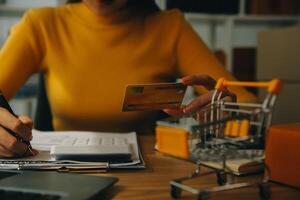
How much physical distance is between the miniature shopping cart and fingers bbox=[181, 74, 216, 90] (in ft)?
0.22

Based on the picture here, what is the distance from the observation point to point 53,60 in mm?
1333

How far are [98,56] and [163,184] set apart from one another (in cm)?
77

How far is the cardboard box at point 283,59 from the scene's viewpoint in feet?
6.00

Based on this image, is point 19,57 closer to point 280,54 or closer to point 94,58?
point 94,58

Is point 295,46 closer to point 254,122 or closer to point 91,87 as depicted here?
point 91,87

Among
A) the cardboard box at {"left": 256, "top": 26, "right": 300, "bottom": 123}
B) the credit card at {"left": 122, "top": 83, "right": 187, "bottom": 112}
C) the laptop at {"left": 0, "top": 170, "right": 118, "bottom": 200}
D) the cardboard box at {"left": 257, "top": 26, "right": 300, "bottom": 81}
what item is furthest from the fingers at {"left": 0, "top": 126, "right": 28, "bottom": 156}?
the cardboard box at {"left": 257, "top": 26, "right": 300, "bottom": 81}

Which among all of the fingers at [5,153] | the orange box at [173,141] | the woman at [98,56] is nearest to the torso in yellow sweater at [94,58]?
the woman at [98,56]

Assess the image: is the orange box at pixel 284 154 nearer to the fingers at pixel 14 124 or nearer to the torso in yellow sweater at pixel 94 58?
the fingers at pixel 14 124

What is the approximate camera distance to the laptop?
0.50 m

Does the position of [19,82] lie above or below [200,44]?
below

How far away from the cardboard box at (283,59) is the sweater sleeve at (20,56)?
99 centimetres

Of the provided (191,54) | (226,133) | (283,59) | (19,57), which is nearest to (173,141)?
(226,133)

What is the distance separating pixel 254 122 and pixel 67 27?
1.01 m

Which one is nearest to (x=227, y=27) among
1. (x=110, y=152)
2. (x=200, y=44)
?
(x=200, y=44)
